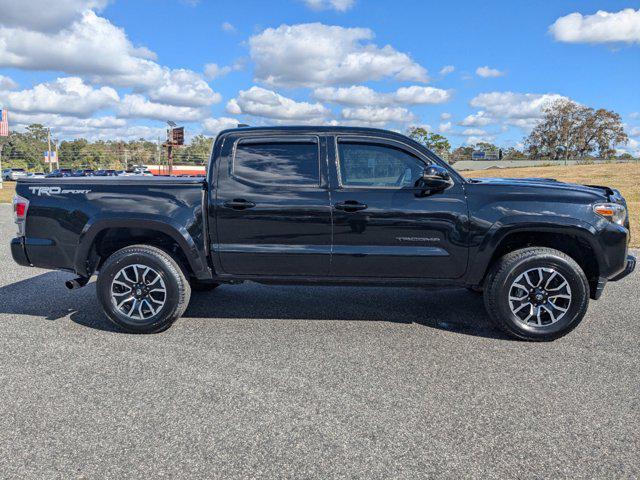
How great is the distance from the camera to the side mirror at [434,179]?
13.1 ft

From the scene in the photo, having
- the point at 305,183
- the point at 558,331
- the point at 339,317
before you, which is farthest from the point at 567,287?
the point at 305,183

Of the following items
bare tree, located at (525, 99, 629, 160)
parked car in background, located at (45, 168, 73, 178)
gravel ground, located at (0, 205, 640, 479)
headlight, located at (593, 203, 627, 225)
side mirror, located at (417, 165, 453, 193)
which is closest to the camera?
gravel ground, located at (0, 205, 640, 479)

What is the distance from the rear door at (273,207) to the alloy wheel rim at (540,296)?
66.2 inches

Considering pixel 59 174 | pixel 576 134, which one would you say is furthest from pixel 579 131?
pixel 59 174

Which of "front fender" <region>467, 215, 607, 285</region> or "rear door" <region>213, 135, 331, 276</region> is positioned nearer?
"front fender" <region>467, 215, 607, 285</region>

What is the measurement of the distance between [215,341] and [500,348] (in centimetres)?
240

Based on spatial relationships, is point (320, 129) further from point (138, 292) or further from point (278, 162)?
point (138, 292)

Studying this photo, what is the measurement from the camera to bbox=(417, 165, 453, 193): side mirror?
398cm

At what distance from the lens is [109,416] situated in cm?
285

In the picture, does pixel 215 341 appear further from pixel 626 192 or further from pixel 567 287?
pixel 626 192

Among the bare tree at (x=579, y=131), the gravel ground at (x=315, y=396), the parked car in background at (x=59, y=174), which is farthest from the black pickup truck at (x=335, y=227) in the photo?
the bare tree at (x=579, y=131)

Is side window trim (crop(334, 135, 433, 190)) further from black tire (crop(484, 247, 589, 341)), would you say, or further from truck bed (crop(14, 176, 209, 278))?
truck bed (crop(14, 176, 209, 278))

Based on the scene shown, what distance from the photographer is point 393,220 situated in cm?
413

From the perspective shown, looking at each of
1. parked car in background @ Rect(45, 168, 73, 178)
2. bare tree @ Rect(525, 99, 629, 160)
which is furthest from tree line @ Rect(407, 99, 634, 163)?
parked car in background @ Rect(45, 168, 73, 178)
